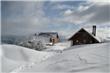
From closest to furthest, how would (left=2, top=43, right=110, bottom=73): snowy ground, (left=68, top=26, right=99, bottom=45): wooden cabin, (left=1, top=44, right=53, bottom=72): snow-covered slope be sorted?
(left=2, top=43, right=110, bottom=73): snowy ground → (left=1, top=44, right=53, bottom=72): snow-covered slope → (left=68, top=26, right=99, bottom=45): wooden cabin

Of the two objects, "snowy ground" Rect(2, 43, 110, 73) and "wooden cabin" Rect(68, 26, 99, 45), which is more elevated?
"snowy ground" Rect(2, 43, 110, 73)

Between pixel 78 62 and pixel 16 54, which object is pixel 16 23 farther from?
pixel 78 62

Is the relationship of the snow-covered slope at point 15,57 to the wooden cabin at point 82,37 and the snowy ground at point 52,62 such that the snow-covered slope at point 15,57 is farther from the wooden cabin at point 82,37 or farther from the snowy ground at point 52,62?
the wooden cabin at point 82,37

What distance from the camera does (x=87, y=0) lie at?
3.20m

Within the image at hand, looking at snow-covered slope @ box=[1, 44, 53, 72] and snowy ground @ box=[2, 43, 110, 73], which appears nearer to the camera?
snowy ground @ box=[2, 43, 110, 73]

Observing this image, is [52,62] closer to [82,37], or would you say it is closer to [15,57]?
[15,57]

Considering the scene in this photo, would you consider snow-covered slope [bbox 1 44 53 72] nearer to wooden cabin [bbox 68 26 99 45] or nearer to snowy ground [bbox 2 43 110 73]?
snowy ground [bbox 2 43 110 73]

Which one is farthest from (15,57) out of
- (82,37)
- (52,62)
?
(82,37)

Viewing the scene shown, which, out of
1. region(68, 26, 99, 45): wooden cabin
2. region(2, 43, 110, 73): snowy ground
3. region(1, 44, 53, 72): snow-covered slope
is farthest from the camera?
region(68, 26, 99, 45): wooden cabin

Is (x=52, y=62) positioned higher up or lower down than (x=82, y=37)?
higher up

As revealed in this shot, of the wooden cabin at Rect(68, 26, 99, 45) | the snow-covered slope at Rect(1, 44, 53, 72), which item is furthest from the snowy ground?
the wooden cabin at Rect(68, 26, 99, 45)

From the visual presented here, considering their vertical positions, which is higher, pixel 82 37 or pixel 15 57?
pixel 15 57

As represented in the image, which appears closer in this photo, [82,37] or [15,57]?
[15,57]

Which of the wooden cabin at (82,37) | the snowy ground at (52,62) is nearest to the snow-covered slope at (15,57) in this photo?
the snowy ground at (52,62)
